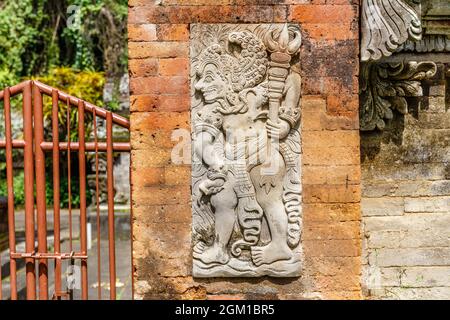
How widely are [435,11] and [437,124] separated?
2.47 feet

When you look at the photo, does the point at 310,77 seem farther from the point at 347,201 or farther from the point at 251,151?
the point at 347,201

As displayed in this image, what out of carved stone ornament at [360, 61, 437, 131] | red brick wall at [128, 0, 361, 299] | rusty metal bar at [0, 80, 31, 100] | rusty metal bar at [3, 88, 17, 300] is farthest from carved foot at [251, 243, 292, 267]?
rusty metal bar at [0, 80, 31, 100]

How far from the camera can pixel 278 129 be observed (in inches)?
123

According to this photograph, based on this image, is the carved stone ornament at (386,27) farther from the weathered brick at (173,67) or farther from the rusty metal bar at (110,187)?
the rusty metal bar at (110,187)

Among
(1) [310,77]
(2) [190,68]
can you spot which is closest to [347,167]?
(1) [310,77]

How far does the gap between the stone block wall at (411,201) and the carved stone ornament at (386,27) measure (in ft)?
1.76

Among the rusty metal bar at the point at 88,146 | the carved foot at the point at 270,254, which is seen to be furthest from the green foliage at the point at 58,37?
the carved foot at the point at 270,254

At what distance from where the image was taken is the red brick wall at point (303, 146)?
313 centimetres

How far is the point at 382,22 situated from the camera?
3.20m

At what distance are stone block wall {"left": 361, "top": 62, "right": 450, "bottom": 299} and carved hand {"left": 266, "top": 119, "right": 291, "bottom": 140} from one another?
725 mm

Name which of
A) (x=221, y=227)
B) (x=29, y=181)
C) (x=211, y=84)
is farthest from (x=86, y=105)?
(x=221, y=227)

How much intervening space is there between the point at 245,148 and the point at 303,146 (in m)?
0.36

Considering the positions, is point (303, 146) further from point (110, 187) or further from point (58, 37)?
point (58, 37)

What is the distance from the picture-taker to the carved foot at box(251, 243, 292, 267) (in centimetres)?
318
